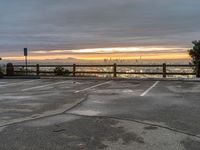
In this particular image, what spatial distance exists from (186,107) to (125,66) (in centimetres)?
1486

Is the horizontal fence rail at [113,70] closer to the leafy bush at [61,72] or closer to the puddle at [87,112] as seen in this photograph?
the leafy bush at [61,72]

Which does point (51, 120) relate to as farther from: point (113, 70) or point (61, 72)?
point (61, 72)

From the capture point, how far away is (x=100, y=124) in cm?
777

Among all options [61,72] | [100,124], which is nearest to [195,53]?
[61,72]

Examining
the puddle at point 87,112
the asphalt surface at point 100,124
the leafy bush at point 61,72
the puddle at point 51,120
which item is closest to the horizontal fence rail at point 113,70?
the leafy bush at point 61,72

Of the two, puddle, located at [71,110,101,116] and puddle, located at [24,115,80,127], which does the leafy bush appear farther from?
puddle, located at [24,115,80,127]

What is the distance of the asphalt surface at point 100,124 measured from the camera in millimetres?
6188

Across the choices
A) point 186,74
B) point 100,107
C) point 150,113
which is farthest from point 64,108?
point 186,74

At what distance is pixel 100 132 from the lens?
276 inches

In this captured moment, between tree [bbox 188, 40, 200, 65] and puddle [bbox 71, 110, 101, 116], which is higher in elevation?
tree [bbox 188, 40, 200, 65]

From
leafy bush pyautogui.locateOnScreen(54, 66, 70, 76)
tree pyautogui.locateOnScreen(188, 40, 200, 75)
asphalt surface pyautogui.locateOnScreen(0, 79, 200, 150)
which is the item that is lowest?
asphalt surface pyautogui.locateOnScreen(0, 79, 200, 150)

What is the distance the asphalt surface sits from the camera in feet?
20.3

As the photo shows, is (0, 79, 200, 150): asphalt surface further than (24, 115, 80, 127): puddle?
No

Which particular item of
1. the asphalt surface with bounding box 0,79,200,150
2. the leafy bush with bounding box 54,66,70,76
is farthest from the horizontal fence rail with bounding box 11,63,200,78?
the asphalt surface with bounding box 0,79,200,150
